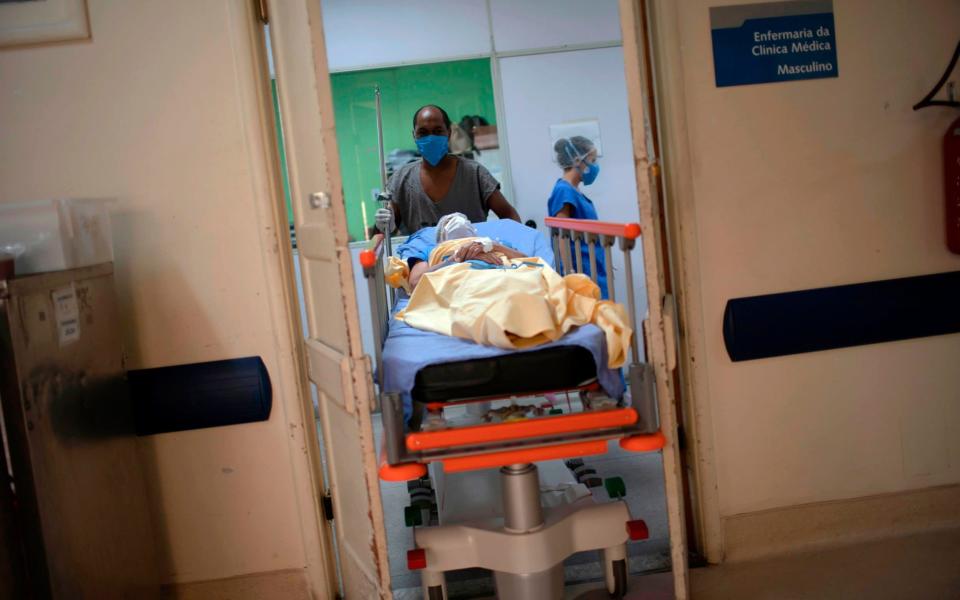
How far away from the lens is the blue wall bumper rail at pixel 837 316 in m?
2.62

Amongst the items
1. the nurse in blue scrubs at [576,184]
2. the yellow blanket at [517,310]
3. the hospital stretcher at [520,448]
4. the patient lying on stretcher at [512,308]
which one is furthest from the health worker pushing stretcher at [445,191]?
the hospital stretcher at [520,448]

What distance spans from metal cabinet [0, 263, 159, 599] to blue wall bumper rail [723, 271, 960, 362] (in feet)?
6.22

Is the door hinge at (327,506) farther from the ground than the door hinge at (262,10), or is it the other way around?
the door hinge at (262,10)

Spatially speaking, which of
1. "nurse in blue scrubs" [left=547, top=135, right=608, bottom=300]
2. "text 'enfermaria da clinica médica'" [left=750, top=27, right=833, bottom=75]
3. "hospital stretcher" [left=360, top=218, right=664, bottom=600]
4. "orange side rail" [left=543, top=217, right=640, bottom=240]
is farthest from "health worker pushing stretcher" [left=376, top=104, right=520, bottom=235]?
"hospital stretcher" [left=360, top=218, right=664, bottom=600]

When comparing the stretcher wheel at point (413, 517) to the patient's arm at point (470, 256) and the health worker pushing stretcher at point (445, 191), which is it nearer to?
the patient's arm at point (470, 256)

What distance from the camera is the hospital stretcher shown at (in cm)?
202

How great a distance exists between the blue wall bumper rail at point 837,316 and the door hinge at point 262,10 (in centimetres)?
171

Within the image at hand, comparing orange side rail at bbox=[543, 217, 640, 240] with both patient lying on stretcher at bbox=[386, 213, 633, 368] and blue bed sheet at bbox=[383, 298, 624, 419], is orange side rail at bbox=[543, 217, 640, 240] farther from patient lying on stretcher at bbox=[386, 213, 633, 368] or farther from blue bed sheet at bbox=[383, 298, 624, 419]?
blue bed sheet at bbox=[383, 298, 624, 419]

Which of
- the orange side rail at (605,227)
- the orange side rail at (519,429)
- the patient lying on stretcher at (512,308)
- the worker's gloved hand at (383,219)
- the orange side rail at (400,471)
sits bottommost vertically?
the orange side rail at (400,471)

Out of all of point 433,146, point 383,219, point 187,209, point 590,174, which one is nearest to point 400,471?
point 187,209

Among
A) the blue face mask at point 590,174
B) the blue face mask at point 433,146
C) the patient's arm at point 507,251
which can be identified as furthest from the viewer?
the blue face mask at point 590,174

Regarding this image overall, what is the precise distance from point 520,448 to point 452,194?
2.19 metres

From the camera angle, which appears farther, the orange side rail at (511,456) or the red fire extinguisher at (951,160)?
the red fire extinguisher at (951,160)

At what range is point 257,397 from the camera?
2.51 m
